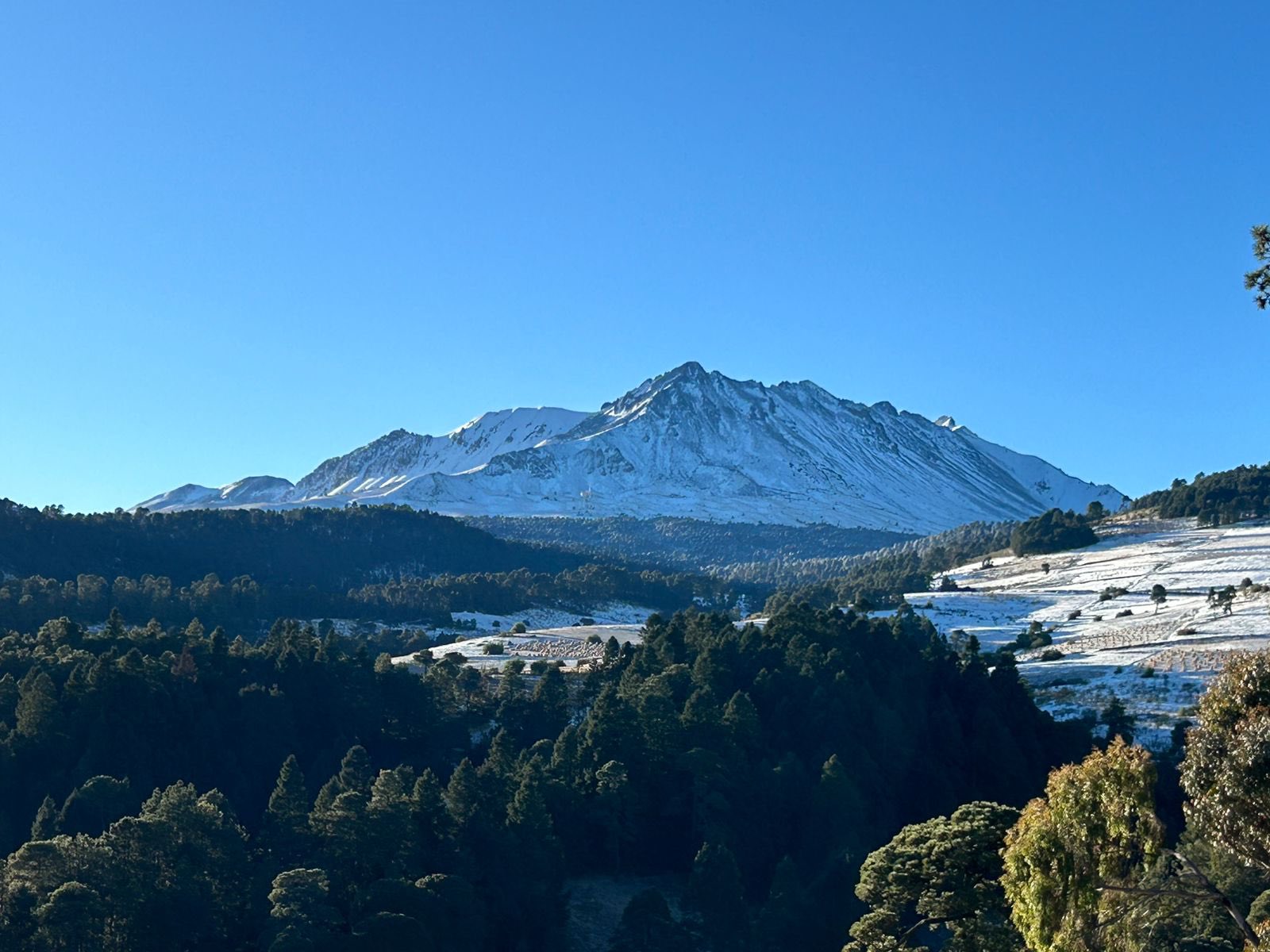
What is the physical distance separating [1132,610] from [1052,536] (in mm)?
56027

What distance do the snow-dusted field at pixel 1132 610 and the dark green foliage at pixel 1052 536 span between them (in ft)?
10.6

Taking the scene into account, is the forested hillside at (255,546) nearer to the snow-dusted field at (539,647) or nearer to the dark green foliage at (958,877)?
the snow-dusted field at (539,647)

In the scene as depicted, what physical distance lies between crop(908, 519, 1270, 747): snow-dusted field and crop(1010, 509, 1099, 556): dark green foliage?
324 cm

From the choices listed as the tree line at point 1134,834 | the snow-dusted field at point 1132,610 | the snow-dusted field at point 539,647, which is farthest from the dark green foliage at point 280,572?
the tree line at point 1134,834

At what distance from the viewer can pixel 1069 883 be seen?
811 inches

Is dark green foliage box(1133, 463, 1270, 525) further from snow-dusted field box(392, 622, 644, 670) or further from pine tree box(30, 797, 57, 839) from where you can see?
pine tree box(30, 797, 57, 839)

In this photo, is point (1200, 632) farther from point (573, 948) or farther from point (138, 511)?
point (138, 511)

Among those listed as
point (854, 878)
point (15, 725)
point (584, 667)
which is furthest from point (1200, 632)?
point (15, 725)

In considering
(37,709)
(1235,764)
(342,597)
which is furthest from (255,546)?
(1235,764)

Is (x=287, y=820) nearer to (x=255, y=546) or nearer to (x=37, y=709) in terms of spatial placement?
(x=37, y=709)

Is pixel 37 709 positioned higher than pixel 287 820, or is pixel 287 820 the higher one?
pixel 37 709

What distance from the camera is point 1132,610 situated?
118188 mm

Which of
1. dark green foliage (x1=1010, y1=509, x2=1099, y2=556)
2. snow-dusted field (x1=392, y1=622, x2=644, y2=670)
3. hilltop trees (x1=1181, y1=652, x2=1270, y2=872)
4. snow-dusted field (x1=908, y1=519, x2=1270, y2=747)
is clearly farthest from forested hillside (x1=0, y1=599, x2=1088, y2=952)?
dark green foliage (x1=1010, y1=509, x2=1099, y2=556)

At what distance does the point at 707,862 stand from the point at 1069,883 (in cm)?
3633
